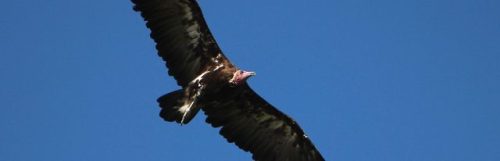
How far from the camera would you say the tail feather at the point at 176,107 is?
20.9 m

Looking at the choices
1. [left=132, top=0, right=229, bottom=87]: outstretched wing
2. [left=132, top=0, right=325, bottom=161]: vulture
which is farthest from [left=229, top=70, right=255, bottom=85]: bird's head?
[left=132, top=0, right=229, bottom=87]: outstretched wing

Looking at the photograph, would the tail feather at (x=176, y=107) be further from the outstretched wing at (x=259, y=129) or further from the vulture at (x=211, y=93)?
the outstretched wing at (x=259, y=129)

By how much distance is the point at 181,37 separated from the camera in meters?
21.3

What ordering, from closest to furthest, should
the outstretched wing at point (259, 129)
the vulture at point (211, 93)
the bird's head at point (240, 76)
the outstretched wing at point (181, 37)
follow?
the outstretched wing at point (181, 37) < the vulture at point (211, 93) < the bird's head at point (240, 76) < the outstretched wing at point (259, 129)

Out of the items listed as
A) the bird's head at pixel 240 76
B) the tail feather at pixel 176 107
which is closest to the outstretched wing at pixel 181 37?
the bird's head at pixel 240 76

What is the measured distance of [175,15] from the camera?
21.0 m

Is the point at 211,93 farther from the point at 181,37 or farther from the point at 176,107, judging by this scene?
the point at 181,37

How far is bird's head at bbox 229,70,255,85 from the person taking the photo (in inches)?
831

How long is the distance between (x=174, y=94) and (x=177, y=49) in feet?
3.93

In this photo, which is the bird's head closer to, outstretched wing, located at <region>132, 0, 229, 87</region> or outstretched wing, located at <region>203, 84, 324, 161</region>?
outstretched wing, located at <region>132, 0, 229, 87</region>

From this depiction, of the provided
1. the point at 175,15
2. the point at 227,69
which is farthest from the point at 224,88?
the point at 175,15

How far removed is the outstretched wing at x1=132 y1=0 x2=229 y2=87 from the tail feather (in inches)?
22.0

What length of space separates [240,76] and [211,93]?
87 centimetres

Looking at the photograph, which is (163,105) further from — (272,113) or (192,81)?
(272,113)
